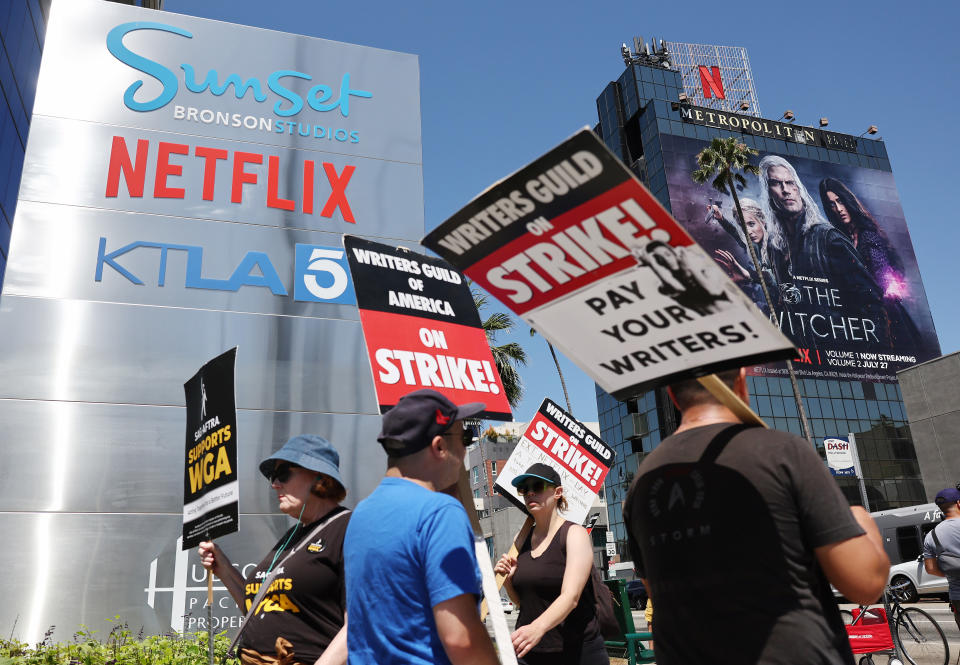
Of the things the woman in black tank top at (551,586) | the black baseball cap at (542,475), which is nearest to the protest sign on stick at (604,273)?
the woman in black tank top at (551,586)

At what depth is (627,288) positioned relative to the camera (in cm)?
222

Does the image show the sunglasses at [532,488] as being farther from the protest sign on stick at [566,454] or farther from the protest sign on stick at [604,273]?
the protest sign on stick at [604,273]

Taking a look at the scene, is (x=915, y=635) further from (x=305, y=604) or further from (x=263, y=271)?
(x=263, y=271)

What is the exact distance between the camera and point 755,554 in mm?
2084

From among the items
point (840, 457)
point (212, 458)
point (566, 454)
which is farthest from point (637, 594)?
point (212, 458)

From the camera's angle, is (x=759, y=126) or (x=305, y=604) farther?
(x=759, y=126)

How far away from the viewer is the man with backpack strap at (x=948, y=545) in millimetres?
6523

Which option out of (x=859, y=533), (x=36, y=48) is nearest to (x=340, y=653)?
(x=859, y=533)

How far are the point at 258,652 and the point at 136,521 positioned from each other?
5.62 metres

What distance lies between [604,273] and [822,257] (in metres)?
69.3

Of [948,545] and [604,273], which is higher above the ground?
[604,273]

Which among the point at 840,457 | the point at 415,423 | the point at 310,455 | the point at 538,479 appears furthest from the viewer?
the point at 840,457

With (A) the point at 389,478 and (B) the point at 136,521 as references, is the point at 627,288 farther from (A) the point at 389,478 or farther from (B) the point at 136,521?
(B) the point at 136,521

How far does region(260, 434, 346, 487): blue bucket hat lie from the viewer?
11.8ft
